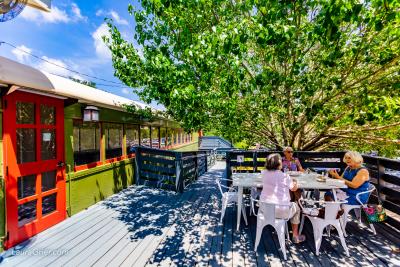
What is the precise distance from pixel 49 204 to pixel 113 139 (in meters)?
2.68

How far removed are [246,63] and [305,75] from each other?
1.58 metres

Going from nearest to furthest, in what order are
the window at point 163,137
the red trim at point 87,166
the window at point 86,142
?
1. the red trim at point 87,166
2. the window at point 86,142
3. the window at point 163,137

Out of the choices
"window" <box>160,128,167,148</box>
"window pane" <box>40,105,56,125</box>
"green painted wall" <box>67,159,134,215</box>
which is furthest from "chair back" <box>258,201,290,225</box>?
"window" <box>160,128,167,148</box>

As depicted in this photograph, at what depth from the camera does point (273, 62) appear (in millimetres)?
4395

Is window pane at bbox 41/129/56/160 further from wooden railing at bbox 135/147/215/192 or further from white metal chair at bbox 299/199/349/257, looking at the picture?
white metal chair at bbox 299/199/349/257

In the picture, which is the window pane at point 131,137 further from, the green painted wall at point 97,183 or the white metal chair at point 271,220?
the white metal chair at point 271,220

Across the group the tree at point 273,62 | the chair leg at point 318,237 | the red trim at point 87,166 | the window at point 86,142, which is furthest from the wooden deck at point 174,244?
the tree at point 273,62

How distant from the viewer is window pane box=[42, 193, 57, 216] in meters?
4.22

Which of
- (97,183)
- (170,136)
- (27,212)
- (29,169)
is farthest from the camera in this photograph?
(170,136)

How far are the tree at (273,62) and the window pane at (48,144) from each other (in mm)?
2112

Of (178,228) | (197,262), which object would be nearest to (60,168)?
(178,228)

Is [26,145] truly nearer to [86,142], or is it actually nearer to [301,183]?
[86,142]

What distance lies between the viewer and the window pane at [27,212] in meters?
3.86

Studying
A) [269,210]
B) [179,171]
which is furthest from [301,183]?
[179,171]
